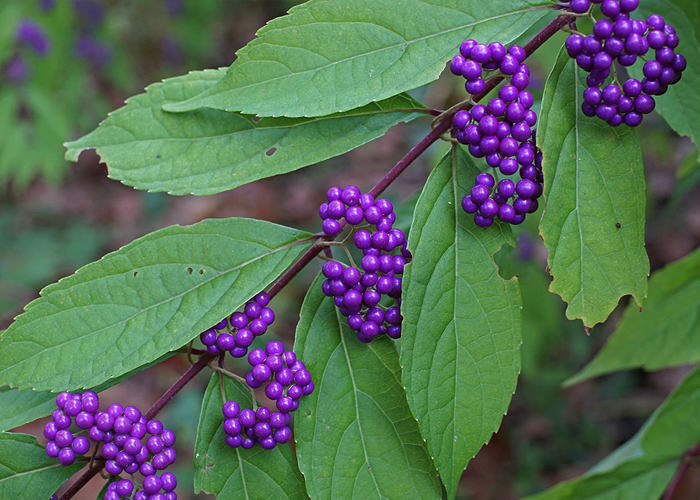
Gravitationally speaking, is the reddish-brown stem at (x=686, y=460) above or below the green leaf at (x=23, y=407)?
below

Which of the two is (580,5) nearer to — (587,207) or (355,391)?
(587,207)

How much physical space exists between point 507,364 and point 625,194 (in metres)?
0.47

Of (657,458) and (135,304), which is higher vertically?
(135,304)

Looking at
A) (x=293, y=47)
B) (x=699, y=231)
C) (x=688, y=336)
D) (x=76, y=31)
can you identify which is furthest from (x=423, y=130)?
(x=293, y=47)

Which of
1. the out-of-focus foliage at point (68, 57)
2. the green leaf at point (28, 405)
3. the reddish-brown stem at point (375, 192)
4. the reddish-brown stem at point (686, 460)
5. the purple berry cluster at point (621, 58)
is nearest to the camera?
the purple berry cluster at point (621, 58)

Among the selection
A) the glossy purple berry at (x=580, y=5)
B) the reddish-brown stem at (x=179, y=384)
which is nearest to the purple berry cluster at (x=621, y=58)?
the glossy purple berry at (x=580, y=5)

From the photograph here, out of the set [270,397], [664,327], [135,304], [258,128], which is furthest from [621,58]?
[664,327]

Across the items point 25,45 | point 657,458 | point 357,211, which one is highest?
point 357,211

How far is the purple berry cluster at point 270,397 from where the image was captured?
1.54 metres

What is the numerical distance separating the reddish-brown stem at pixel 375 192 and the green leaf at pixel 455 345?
13cm

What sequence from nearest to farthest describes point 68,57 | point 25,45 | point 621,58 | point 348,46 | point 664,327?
point 621,58 < point 348,46 < point 664,327 < point 25,45 < point 68,57

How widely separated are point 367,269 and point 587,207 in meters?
0.52

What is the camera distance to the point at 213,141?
1.67 meters

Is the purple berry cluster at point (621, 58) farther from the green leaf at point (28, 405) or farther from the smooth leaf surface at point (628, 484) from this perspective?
the smooth leaf surface at point (628, 484)
